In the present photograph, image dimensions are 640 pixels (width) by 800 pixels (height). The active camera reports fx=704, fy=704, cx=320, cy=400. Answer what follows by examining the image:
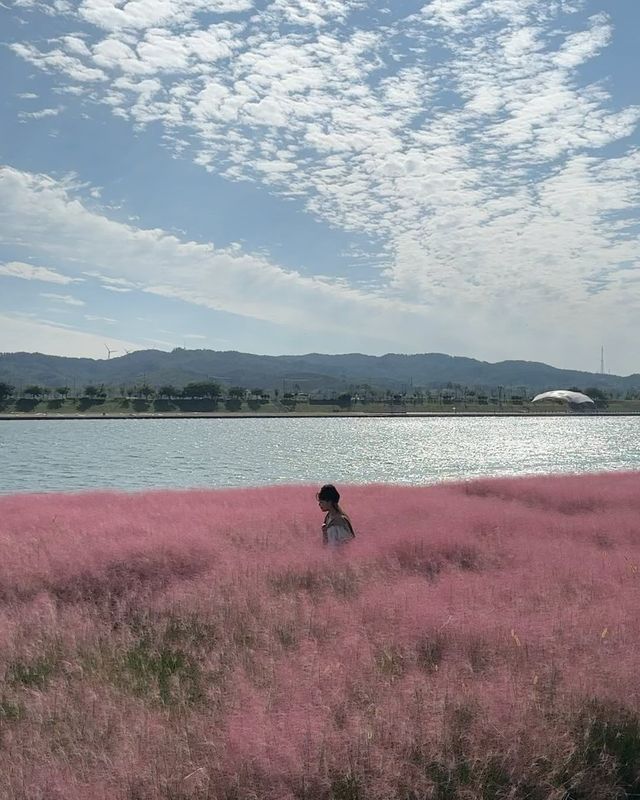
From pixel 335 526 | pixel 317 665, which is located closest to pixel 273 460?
pixel 335 526

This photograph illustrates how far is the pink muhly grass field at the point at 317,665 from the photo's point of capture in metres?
5.95

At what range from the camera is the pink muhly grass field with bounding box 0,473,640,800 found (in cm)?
595

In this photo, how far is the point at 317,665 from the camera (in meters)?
7.86

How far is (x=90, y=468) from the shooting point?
63.1m

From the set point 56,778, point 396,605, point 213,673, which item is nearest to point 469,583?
point 396,605

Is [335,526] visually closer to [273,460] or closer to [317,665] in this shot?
[317,665]

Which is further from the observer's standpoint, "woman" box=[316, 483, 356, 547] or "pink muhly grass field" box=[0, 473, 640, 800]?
"woman" box=[316, 483, 356, 547]

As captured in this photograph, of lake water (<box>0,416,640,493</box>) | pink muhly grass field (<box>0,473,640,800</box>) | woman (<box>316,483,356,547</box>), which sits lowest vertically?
lake water (<box>0,416,640,493</box>)

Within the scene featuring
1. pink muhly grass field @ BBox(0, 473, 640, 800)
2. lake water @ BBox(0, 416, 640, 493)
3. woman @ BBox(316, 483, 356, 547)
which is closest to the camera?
pink muhly grass field @ BBox(0, 473, 640, 800)

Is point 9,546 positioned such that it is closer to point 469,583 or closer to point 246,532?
point 246,532

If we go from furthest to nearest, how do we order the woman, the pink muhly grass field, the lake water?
the lake water
the woman
the pink muhly grass field

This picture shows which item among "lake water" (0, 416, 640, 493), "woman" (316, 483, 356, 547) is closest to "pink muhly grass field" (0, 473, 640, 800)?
"woman" (316, 483, 356, 547)

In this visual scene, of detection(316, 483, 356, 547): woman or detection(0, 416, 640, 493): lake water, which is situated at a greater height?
detection(316, 483, 356, 547): woman

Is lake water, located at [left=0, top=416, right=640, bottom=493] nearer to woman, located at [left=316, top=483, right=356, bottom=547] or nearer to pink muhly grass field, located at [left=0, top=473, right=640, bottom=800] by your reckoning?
woman, located at [left=316, top=483, right=356, bottom=547]
